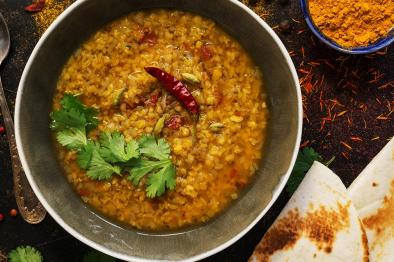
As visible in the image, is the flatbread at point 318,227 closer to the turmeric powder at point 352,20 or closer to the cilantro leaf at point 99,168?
the turmeric powder at point 352,20

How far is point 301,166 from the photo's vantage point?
3510 millimetres

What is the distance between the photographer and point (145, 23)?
326cm

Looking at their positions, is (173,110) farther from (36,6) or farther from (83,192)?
(36,6)

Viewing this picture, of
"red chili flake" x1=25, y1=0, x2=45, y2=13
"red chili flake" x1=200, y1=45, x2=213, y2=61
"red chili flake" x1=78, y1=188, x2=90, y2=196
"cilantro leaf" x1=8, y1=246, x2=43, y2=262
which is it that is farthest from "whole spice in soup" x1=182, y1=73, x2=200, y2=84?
"cilantro leaf" x1=8, y1=246, x2=43, y2=262

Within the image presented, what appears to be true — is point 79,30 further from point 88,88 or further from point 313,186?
point 313,186

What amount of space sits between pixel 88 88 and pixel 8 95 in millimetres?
775

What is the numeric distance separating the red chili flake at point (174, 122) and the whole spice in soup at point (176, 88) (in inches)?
3.7

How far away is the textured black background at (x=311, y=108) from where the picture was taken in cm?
361

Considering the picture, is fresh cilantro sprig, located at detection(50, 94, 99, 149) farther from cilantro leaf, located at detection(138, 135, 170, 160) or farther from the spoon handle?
the spoon handle

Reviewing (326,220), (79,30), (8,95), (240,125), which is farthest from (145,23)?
(326,220)

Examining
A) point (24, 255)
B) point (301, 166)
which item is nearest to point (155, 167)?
point (301, 166)

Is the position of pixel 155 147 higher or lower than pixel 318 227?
higher

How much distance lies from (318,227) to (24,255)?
1933 mm

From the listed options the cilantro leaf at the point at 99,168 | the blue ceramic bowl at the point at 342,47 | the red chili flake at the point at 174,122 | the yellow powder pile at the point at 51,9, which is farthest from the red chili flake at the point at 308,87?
the yellow powder pile at the point at 51,9
